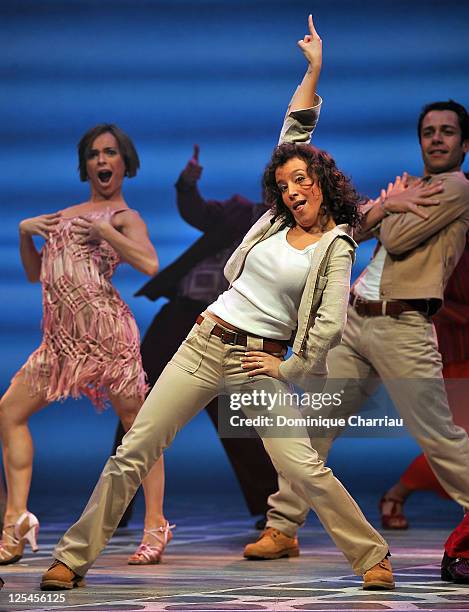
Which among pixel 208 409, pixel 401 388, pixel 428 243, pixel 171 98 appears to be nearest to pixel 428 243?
pixel 428 243

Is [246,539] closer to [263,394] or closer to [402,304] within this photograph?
[402,304]

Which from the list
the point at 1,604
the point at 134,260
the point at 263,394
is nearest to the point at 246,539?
the point at 134,260

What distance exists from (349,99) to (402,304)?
104 inches

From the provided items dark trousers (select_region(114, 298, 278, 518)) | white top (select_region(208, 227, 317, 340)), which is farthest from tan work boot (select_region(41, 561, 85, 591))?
dark trousers (select_region(114, 298, 278, 518))

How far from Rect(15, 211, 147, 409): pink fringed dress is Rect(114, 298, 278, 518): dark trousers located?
45.9 inches

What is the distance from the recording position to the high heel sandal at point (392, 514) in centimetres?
574

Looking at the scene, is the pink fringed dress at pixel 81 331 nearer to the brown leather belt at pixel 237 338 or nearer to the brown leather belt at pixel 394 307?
the brown leather belt at pixel 394 307

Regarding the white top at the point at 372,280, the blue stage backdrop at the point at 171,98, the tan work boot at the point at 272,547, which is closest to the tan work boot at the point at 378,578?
the tan work boot at the point at 272,547

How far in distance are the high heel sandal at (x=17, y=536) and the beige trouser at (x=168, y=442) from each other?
81 cm

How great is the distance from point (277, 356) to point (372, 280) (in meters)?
1.19

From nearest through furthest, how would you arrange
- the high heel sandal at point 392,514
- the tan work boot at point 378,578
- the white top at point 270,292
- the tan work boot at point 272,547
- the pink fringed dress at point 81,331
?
1. the tan work boot at point 378,578
2. the white top at point 270,292
3. the tan work boot at point 272,547
4. the pink fringed dress at point 81,331
5. the high heel sandal at point 392,514

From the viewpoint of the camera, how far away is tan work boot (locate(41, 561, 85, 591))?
3.72 meters

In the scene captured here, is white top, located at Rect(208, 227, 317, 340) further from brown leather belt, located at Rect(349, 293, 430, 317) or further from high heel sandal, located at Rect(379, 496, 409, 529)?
high heel sandal, located at Rect(379, 496, 409, 529)

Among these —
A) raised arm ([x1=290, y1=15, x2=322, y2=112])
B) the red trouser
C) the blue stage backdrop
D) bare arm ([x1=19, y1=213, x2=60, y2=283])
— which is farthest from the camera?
the blue stage backdrop
